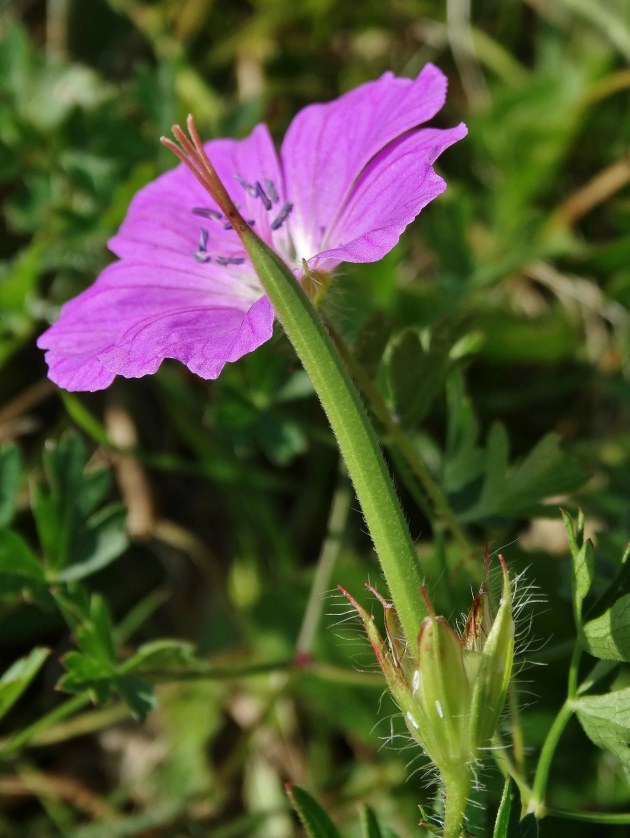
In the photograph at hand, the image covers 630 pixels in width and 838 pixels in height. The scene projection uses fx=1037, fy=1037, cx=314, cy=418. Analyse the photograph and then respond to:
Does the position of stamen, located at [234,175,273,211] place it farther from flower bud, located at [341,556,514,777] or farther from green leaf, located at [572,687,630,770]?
green leaf, located at [572,687,630,770]

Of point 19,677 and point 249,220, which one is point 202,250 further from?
point 19,677

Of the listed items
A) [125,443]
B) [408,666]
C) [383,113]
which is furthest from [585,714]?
[125,443]

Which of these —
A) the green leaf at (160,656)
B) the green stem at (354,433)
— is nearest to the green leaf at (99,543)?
the green leaf at (160,656)

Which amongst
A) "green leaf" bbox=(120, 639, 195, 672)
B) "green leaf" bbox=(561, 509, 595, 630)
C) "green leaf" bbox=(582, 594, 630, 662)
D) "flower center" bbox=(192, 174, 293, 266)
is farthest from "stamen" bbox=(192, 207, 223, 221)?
"green leaf" bbox=(582, 594, 630, 662)

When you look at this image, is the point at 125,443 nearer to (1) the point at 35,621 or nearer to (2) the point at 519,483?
(1) the point at 35,621

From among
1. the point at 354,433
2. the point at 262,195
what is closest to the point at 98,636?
the point at 354,433

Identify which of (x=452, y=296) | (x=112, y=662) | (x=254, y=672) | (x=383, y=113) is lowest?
(x=254, y=672)
